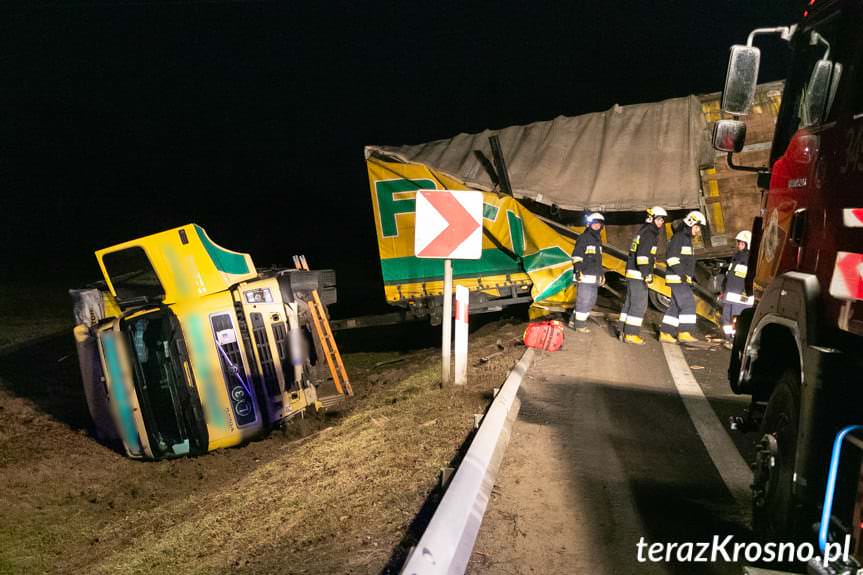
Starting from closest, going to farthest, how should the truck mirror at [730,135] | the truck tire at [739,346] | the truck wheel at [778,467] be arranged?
the truck wheel at [778,467], the truck tire at [739,346], the truck mirror at [730,135]

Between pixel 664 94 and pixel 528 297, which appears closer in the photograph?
pixel 528 297

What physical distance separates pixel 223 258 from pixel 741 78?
19.1 ft

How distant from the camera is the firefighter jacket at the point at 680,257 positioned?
28.8ft

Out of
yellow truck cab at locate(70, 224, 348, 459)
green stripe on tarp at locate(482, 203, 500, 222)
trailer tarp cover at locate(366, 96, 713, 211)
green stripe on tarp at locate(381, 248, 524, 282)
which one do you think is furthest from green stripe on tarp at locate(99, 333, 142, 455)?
green stripe on tarp at locate(482, 203, 500, 222)

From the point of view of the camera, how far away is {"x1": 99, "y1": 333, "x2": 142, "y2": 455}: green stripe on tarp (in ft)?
22.4

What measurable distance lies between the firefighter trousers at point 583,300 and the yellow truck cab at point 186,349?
13.5 ft

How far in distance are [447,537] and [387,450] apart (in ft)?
7.21

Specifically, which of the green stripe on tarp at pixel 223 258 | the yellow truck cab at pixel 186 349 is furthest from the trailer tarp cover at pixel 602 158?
the yellow truck cab at pixel 186 349

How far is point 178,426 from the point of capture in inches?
273

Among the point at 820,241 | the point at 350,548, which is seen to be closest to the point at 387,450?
the point at 350,548

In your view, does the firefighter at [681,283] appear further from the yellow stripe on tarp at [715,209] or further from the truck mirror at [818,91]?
the truck mirror at [818,91]

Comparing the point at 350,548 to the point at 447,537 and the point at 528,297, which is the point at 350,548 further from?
the point at 528,297

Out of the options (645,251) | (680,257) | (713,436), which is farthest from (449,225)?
(680,257)

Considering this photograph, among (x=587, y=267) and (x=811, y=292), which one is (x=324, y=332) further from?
(x=811, y=292)
